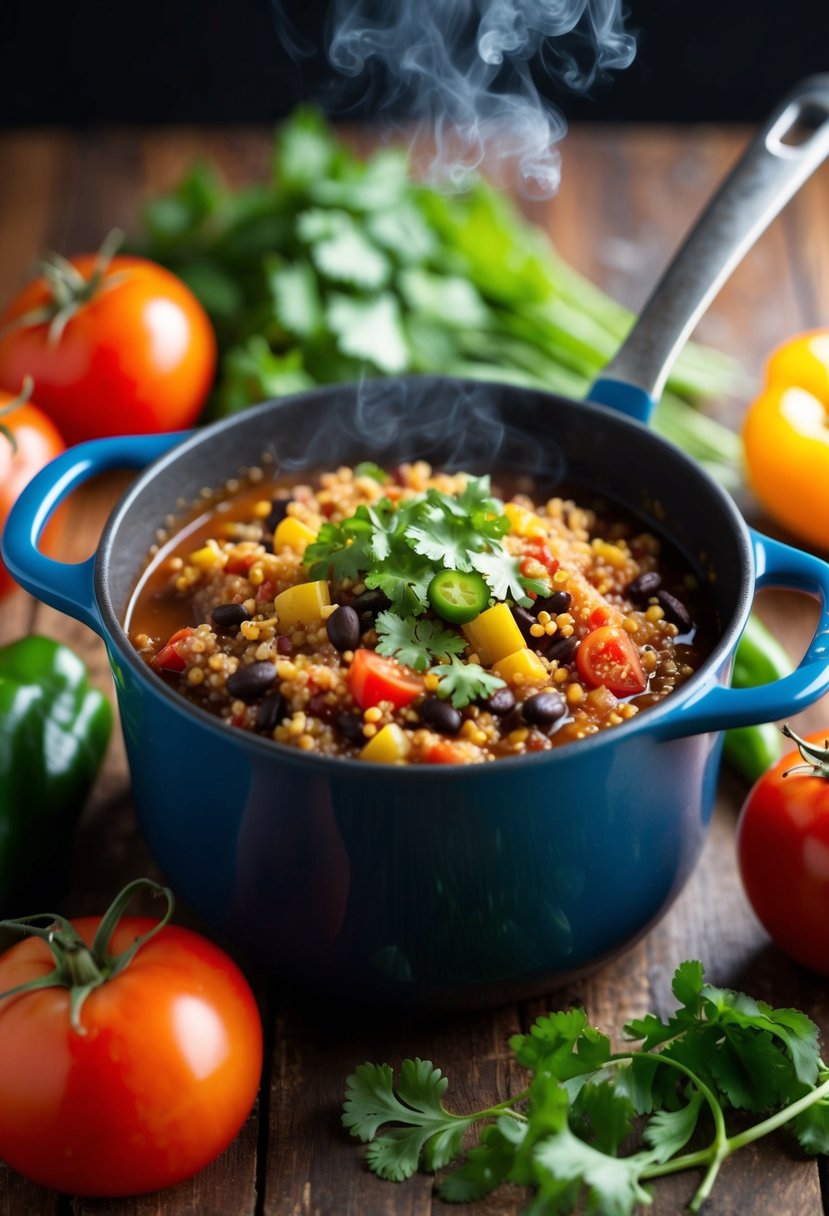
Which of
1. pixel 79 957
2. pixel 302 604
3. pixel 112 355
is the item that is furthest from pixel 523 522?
pixel 112 355

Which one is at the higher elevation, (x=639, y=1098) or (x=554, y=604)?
(x=554, y=604)

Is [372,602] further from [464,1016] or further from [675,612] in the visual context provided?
[464,1016]

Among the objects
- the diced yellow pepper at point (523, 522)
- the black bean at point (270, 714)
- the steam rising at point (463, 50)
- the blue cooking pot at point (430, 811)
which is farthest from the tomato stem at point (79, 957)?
the steam rising at point (463, 50)

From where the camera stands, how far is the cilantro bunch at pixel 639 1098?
2508 mm

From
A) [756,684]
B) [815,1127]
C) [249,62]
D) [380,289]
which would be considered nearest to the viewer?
[815,1127]

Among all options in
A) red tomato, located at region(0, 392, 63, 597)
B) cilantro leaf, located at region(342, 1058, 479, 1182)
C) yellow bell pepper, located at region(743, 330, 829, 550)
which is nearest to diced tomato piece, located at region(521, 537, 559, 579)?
cilantro leaf, located at region(342, 1058, 479, 1182)

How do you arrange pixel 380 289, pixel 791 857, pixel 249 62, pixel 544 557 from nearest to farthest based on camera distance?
1. pixel 791 857
2. pixel 544 557
3. pixel 380 289
4. pixel 249 62

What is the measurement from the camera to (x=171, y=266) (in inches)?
195

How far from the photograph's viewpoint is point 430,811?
243 centimetres

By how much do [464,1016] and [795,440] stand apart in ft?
6.56

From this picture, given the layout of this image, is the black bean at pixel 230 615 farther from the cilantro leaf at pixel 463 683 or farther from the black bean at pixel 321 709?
the cilantro leaf at pixel 463 683

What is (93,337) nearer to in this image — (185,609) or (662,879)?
(185,609)

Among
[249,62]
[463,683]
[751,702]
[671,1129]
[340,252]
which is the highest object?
[751,702]

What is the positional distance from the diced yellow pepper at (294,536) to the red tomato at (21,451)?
1.10 meters
